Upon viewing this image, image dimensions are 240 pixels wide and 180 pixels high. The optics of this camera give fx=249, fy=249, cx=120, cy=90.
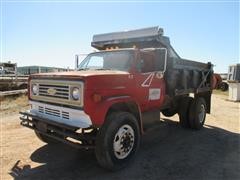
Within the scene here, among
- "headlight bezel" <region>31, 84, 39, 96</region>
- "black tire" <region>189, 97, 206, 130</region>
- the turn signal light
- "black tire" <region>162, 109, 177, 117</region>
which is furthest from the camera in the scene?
"black tire" <region>162, 109, 177, 117</region>

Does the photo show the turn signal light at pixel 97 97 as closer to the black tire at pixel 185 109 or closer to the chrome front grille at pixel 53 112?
the chrome front grille at pixel 53 112

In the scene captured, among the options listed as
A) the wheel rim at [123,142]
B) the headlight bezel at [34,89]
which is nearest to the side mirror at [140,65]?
the wheel rim at [123,142]

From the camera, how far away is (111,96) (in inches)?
175

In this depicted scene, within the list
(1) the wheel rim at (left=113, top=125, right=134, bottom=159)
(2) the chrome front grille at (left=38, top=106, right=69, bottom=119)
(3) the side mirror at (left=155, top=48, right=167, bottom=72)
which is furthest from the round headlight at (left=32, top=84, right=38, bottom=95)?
(3) the side mirror at (left=155, top=48, right=167, bottom=72)

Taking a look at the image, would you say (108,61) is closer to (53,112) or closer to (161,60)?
(161,60)

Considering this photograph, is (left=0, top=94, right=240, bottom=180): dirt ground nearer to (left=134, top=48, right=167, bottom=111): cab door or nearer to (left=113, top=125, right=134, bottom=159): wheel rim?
(left=113, top=125, right=134, bottom=159): wheel rim

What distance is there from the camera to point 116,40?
6.89m

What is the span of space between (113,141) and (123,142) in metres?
0.33

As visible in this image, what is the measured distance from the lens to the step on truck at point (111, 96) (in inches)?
165

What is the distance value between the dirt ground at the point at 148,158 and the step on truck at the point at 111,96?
359 millimetres

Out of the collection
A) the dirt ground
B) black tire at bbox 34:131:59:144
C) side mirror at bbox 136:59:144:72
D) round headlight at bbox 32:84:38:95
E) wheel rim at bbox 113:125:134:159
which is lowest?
the dirt ground

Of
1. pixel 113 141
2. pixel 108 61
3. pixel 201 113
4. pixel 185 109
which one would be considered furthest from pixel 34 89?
pixel 201 113

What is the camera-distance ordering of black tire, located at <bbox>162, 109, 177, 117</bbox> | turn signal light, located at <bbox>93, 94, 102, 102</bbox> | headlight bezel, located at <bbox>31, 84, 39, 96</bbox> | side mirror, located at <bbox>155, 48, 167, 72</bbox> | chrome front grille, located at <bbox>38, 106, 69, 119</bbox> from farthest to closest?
black tire, located at <bbox>162, 109, 177, 117</bbox>
side mirror, located at <bbox>155, 48, 167, 72</bbox>
headlight bezel, located at <bbox>31, 84, 39, 96</bbox>
chrome front grille, located at <bbox>38, 106, 69, 119</bbox>
turn signal light, located at <bbox>93, 94, 102, 102</bbox>

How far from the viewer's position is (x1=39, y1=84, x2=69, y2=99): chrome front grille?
14.4ft
